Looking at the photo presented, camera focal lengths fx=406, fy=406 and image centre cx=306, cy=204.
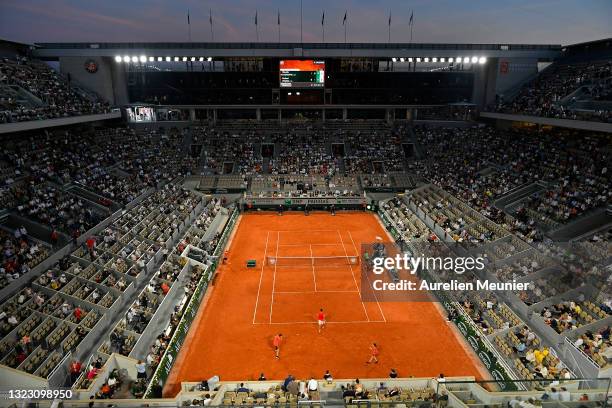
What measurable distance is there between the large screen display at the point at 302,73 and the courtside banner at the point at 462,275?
26768 mm

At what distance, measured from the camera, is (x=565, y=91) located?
131ft

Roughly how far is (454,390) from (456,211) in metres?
22.1

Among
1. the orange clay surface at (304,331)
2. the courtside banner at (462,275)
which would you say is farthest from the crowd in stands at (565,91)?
the orange clay surface at (304,331)

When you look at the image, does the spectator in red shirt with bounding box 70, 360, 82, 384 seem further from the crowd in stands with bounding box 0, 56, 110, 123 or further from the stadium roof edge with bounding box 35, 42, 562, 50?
the stadium roof edge with bounding box 35, 42, 562, 50

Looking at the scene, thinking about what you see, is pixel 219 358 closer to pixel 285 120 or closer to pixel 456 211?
pixel 456 211

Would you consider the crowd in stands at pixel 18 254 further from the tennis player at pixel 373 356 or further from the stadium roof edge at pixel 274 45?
the stadium roof edge at pixel 274 45

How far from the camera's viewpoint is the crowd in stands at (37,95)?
32438 mm

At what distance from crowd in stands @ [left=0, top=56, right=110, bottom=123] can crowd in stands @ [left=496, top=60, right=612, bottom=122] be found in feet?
145

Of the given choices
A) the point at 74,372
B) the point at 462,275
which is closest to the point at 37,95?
the point at 74,372

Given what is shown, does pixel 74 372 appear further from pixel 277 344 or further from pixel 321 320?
pixel 321 320

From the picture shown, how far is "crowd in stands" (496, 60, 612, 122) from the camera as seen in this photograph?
35.1m

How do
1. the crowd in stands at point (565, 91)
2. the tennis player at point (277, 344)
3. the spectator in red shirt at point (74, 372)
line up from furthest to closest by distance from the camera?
the crowd in stands at point (565, 91), the tennis player at point (277, 344), the spectator in red shirt at point (74, 372)

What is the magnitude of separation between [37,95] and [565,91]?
1993 inches

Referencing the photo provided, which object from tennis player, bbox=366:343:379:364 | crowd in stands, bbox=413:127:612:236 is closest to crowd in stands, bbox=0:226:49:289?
tennis player, bbox=366:343:379:364
